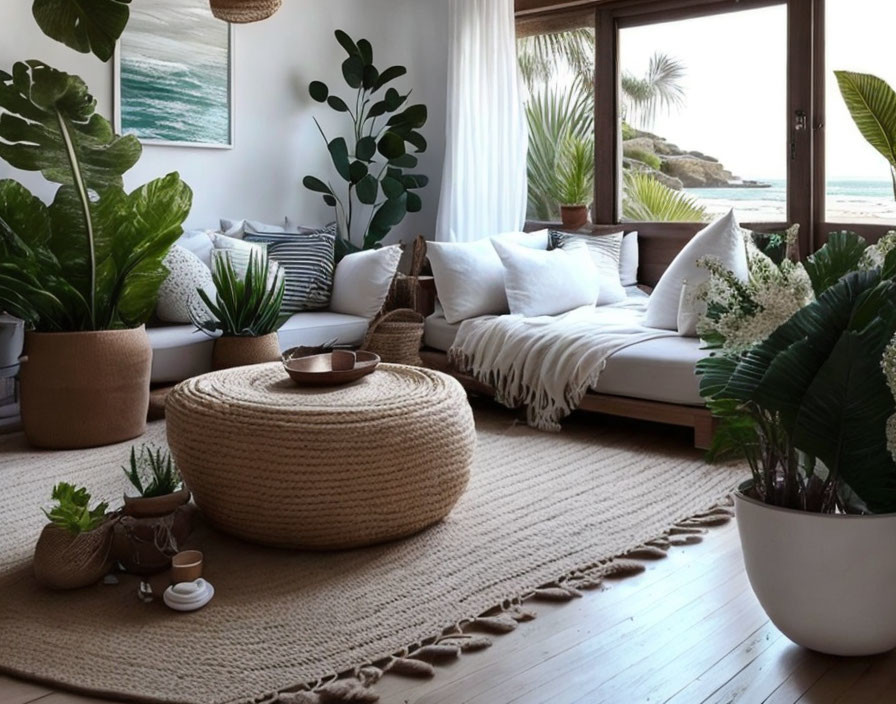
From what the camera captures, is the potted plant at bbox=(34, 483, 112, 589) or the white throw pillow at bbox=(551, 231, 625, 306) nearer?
the potted plant at bbox=(34, 483, 112, 589)

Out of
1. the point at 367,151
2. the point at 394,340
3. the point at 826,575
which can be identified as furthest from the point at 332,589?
the point at 367,151

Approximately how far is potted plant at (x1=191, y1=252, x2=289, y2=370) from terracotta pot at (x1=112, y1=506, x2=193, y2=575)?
1.70 metres

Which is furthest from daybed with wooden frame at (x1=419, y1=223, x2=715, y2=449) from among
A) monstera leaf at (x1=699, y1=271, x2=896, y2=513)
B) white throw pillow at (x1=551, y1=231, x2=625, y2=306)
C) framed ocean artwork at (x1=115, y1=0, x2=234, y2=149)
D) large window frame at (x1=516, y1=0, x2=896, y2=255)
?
monstera leaf at (x1=699, y1=271, x2=896, y2=513)

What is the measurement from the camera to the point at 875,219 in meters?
4.41

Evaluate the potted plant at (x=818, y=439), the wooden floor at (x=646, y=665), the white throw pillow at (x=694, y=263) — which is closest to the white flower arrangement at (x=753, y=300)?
the potted plant at (x=818, y=439)

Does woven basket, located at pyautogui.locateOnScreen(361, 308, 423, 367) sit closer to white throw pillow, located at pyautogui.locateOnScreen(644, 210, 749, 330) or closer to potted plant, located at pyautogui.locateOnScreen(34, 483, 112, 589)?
white throw pillow, located at pyautogui.locateOnScreen(644, 210, 749, 330)

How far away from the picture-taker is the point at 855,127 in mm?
4500

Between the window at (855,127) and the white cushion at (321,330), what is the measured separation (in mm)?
2323

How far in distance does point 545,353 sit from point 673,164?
1744 millimetres

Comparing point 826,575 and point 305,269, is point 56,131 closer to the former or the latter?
point 305,269

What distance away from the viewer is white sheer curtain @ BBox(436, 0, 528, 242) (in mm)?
5609

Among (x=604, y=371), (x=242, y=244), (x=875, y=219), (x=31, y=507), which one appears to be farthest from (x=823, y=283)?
(x=242, y=244)

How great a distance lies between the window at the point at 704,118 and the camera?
4.76 m

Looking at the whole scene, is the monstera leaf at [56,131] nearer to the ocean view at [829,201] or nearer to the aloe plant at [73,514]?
the aloe plant at [73,514]
